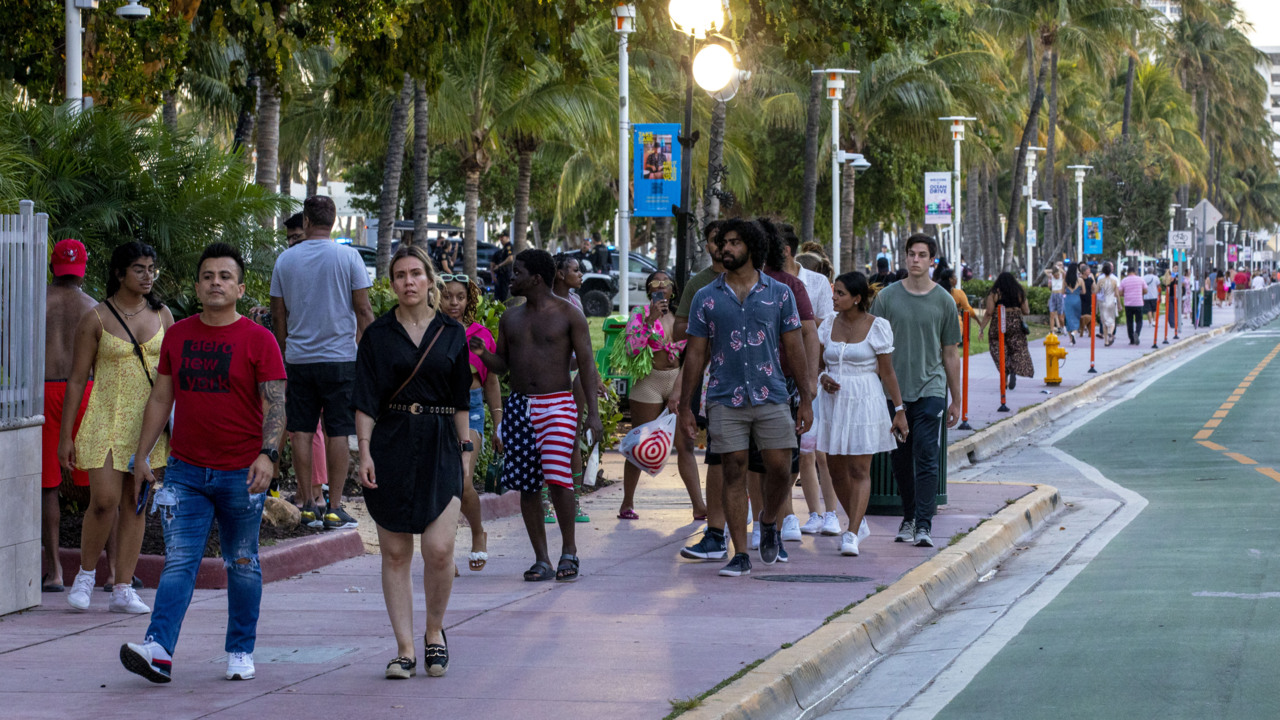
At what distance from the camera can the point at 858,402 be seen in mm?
9570

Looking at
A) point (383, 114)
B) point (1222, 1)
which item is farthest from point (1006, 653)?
point (1222, 1)

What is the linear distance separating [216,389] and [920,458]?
504 centimetres

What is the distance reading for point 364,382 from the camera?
6281 millimetres

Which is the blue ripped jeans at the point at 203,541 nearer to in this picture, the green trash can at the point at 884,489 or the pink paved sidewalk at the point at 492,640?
the pink paved sidewalk at the point at 492,640

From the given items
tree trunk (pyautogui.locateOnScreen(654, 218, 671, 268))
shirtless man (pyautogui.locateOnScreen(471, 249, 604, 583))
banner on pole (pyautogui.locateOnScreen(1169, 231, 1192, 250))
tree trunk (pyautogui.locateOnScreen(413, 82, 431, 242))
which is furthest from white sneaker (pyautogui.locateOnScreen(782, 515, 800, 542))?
banner on pole (pyautogui.locateOnScreen(1169, 231, 1192, 250))

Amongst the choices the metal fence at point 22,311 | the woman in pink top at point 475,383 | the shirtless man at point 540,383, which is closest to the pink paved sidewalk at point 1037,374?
the woman in pink top at point 475,383

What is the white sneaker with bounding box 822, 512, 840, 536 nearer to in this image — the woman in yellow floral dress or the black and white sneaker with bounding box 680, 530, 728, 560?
the black and white sneaker with bounding box 680, 530, 728, 560

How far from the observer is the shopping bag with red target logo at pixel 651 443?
33.5 feet

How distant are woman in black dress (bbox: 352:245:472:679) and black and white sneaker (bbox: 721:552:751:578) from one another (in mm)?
2724

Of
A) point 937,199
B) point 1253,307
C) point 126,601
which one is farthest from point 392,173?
point 1253,307

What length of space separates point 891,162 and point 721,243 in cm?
3844

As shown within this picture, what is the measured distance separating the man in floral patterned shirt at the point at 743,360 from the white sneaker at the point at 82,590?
320 cm

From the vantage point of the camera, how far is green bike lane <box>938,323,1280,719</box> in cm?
616

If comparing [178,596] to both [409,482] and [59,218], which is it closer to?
[409,482]
